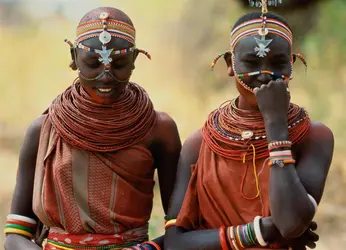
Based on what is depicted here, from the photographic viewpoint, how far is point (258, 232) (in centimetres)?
445

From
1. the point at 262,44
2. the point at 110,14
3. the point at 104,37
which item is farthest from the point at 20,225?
the point at 262,44

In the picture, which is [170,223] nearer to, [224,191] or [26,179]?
[224,191]

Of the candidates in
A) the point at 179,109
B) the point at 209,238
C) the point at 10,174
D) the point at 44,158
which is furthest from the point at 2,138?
the point at 209,238

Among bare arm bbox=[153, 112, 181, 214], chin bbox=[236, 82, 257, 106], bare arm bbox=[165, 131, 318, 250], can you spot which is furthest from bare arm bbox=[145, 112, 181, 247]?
chin bbox=[236, 82, 257, 106]

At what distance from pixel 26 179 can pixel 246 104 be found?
1559 mm

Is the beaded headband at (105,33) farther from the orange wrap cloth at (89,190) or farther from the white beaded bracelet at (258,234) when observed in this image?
the white beaded bracelet at (258,234)

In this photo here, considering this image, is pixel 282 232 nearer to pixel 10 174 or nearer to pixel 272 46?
pixel 272 46

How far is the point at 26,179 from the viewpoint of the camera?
17.3ft

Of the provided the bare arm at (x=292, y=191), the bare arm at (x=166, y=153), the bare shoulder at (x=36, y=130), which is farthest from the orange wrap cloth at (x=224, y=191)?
the bare shoulder at (x=36, y=130)

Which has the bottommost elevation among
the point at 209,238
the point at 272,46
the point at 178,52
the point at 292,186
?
the point at 209,238

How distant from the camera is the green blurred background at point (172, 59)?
893 cm

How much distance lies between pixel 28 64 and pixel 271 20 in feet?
17.1

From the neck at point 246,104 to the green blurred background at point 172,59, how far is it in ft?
13.3

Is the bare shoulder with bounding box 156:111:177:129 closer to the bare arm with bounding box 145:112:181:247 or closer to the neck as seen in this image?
the bare arm with bounding box 145:112:181:247
